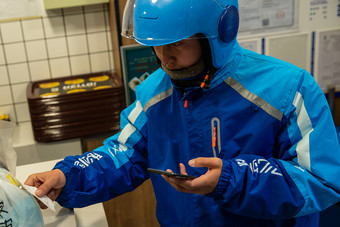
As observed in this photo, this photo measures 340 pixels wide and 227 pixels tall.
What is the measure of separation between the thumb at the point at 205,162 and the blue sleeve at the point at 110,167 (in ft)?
1.37

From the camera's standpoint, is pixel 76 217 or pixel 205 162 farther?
pixel 76 217

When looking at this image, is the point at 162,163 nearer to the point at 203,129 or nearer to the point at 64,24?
the point at 203,129

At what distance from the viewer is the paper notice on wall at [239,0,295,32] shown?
2.63 m

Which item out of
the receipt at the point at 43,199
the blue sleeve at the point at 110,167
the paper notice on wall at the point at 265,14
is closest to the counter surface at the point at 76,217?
the blue sleeve at the point at 110,167

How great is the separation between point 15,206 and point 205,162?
1.80ft

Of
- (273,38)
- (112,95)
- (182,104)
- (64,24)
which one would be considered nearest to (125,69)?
(112,95)

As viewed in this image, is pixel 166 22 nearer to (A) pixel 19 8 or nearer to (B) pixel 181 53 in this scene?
(B) pixel 181 53

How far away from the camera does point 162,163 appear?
1355 mm

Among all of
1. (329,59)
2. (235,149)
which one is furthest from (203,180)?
(329,59)

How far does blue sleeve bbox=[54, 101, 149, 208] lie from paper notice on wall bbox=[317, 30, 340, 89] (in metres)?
1.88

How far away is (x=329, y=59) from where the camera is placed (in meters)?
2.85

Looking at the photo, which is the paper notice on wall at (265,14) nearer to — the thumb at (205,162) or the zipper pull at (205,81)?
the zipper pull at (205,81)

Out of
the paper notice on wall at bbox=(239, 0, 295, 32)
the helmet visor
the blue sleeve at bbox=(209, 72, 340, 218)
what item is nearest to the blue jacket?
the blue sleeve at bbox=(209, 72, 340, 218)

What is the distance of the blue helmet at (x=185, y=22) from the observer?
3.51 ft
